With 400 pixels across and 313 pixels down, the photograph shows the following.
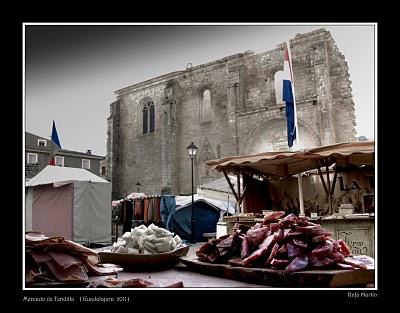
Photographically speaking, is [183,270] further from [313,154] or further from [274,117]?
[274,117]

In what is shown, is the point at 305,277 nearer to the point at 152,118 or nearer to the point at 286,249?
the point at 286,249

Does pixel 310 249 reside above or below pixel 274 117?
below

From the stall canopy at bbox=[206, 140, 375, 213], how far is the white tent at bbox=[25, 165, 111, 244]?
247 inches

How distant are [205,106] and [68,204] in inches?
644

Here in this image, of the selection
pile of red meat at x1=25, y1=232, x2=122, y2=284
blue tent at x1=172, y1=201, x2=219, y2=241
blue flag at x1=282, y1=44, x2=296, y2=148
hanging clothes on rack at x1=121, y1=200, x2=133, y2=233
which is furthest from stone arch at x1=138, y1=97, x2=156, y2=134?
pile of red meat at x1=25, y1=232, x2=122, y2=284

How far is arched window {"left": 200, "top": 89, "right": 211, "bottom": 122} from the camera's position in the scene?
28.0 meters

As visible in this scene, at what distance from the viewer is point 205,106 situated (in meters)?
28.5

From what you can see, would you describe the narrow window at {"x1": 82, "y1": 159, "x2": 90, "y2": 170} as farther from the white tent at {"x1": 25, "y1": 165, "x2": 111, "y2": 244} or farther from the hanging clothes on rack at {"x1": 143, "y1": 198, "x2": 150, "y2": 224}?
the white tent at {"x1": 25, "y1": 165, "x2": 111, "y2": 244}

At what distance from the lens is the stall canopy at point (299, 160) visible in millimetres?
7793
